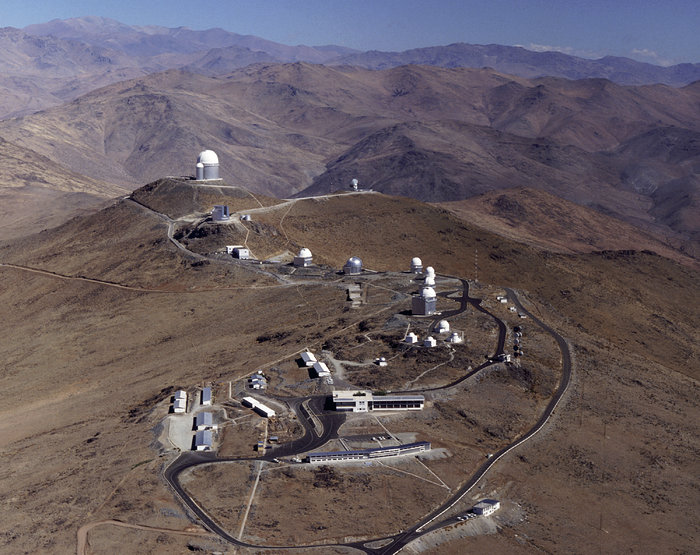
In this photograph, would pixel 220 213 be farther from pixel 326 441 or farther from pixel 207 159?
pixel 326 441

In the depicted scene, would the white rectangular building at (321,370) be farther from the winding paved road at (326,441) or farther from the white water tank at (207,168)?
the white water tank at (207,168)

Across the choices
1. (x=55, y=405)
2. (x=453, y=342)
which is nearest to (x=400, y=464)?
(x=453, y=342)

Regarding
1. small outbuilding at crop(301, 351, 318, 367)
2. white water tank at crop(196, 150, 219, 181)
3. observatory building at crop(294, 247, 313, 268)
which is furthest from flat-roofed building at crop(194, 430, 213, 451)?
white water tank at crop(196, 150, 219, 181)

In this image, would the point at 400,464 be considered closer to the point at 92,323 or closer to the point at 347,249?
the point at 92,323

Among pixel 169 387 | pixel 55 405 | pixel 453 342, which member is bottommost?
pixel 55 405

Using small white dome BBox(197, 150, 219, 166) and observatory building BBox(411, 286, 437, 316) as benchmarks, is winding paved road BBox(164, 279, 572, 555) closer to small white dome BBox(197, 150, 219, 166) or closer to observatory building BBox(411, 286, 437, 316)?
observatory building BBox(411, 286, 437, 316)

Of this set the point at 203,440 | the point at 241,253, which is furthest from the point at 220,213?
the point at 203,440
